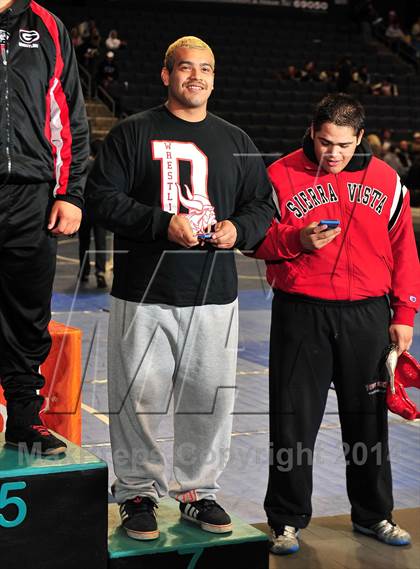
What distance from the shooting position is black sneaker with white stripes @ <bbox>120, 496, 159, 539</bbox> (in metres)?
3.56

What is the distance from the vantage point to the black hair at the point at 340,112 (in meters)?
4.02

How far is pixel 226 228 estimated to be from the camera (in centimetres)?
360

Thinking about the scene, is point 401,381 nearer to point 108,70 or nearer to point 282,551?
point 282,551

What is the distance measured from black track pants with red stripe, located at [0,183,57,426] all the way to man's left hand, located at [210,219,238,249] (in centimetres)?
59

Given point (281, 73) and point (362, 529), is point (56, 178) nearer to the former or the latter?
point (362, 529)

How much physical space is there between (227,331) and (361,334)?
0.74m

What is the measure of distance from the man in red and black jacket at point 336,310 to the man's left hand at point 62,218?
90 cm

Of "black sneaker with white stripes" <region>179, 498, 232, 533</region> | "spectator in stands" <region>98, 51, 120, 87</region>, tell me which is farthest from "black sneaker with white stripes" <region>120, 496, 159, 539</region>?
"spectator in stands" <region>98, 51, 120, 87</region>

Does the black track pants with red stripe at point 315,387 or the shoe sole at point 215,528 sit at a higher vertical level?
the black track pants with red stripe at point 315,387

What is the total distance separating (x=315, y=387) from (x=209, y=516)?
822 millimetres

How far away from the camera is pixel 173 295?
143 inches

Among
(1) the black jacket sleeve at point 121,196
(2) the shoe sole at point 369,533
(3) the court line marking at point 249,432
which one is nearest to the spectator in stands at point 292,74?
(3) the court line marking at point 249,432

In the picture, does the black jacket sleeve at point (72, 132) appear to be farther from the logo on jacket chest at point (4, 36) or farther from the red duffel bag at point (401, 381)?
the red duffel bag at point (401, 381)

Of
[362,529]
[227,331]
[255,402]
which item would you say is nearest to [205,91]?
[227,331]
